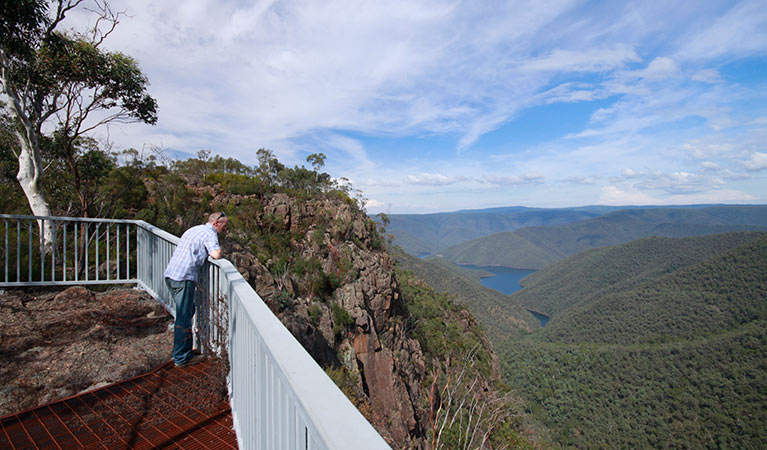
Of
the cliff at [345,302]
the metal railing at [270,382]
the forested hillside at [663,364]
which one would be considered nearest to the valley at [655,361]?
the forested hillside at [663,364]

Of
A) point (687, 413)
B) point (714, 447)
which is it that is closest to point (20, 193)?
point (714, 447)

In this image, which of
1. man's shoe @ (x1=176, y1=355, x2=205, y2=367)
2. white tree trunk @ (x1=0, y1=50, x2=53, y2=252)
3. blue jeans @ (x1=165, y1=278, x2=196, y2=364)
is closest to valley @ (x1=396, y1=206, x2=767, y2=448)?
white tree trunk @ (x1=0, y1=50, x2=53, y2=252)

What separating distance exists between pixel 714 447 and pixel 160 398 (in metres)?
54.9

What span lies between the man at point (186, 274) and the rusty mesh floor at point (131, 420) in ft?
1.08

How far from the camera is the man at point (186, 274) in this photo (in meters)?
3.08

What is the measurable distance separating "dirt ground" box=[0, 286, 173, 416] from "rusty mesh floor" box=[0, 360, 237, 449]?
22 cm

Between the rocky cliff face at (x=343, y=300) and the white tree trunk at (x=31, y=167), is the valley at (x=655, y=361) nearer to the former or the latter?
the rocky cliff face at (x=343, y=300)

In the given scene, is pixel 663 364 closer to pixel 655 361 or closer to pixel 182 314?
pixel 655 361

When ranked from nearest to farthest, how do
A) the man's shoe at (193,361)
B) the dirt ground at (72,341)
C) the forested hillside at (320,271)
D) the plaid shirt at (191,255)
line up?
the dirt ground at (72,341) → the plaid shirt at (191,255) → the man's shoe at (193,361) → the forested hillside at (320,271)

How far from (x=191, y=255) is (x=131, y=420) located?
4.17 ft

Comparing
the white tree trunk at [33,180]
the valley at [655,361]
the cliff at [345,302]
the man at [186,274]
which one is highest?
the white tree trunk at [33,180]

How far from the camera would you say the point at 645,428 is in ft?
138

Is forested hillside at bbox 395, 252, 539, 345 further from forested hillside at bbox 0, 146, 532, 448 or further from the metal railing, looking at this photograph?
the metal railing

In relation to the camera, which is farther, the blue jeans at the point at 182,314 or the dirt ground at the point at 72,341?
the blue jeans at the point at 182,314
